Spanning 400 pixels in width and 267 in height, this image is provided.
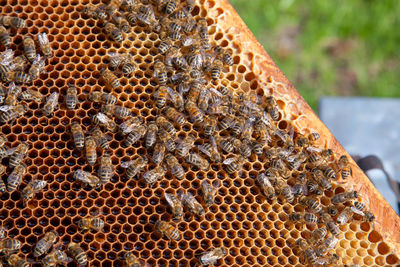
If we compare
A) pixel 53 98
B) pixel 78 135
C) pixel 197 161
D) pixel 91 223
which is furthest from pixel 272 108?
pixel 53 98

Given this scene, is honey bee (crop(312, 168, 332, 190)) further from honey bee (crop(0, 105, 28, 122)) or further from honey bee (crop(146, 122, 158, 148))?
honey bee (crop(0, 105, 28, 122))

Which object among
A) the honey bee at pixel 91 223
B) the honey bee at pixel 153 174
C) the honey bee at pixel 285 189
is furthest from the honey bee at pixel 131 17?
the honey bee at pixel 285 189

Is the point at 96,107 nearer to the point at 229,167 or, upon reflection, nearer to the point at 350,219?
the point at 229,167

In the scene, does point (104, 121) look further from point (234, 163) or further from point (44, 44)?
point (234, 163)

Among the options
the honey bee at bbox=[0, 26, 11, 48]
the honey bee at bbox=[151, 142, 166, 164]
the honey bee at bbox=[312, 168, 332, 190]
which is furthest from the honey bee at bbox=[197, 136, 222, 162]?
the honey bee at bbox=[0, 26, 11, 48]

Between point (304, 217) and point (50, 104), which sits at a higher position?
point (304, 217)

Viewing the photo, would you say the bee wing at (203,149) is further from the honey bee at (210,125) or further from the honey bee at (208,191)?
the honey bee at (208,191)
